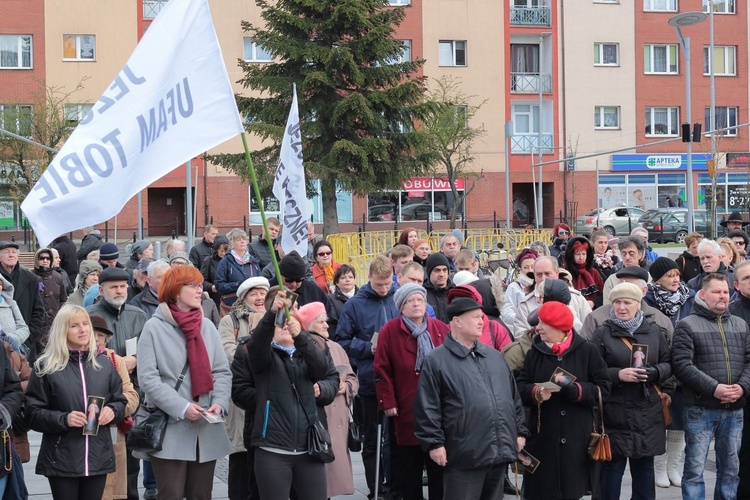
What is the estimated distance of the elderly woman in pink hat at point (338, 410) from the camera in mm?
6938

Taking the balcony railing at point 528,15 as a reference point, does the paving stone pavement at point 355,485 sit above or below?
below

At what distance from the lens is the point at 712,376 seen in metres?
7.65

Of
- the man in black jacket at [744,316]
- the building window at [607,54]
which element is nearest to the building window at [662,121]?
the building window at [607,54]

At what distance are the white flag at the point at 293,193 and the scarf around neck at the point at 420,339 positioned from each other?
5.81 ft

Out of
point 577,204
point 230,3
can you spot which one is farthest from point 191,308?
point 577,204

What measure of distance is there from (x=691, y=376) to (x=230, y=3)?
137 feet

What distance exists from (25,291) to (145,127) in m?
7.47

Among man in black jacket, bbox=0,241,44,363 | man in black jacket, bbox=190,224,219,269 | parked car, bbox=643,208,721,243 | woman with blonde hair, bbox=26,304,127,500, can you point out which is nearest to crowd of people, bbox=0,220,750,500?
woman with blonde hair, bbox=26,304,127,500

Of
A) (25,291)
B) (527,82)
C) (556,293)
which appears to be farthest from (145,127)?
(527,82)

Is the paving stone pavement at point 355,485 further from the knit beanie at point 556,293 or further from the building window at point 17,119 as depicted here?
the building window at point 17,119

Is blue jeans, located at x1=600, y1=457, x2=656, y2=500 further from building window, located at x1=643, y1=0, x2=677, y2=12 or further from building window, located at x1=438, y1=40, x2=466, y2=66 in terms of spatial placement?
building window, located at x1=643, y1=0, x2=677, y2=12

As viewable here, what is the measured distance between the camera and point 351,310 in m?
8.63

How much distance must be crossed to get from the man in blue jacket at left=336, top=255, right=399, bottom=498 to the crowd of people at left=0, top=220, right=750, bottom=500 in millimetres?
17

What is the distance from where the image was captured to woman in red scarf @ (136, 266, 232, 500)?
6.45 meters
